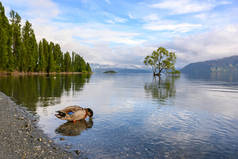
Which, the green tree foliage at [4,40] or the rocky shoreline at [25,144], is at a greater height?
the green tree foliage at [4,40]

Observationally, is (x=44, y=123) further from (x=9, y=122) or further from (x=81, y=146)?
(x=81, y=146)

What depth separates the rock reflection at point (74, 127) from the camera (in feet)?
33.5

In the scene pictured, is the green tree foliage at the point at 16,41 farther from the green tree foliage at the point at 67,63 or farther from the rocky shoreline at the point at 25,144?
the rocky shoreline at the point at 25,144

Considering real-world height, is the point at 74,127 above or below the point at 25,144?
below

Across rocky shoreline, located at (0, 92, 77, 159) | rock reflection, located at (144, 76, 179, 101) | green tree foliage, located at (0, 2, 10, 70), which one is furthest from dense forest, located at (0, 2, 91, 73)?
rocky shoreline, located at (0, 92, 77, 159)

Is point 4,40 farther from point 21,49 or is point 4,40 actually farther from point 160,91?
point 160,91

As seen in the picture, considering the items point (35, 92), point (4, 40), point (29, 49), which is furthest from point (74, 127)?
point (29, 49)

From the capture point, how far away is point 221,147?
8.37m

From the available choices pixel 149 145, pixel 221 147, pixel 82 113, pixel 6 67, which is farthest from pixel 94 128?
pixel 6 67

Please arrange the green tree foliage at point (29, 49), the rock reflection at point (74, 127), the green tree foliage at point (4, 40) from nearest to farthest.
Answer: the rock reflection at point (74, 127) → the green tree foliage at point (4, 40) → the green tree foliage at point (29, 49)

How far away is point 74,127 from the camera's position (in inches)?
445

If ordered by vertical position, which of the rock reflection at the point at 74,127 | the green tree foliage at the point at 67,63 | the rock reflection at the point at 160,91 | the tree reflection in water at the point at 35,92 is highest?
the green tree foliage at the point at 67,63

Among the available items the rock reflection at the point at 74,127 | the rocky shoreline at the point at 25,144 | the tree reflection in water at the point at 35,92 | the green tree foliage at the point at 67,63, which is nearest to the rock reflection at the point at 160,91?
the rock reflection at the point at 74,127

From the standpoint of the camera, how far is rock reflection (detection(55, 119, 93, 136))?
10.2 meters
